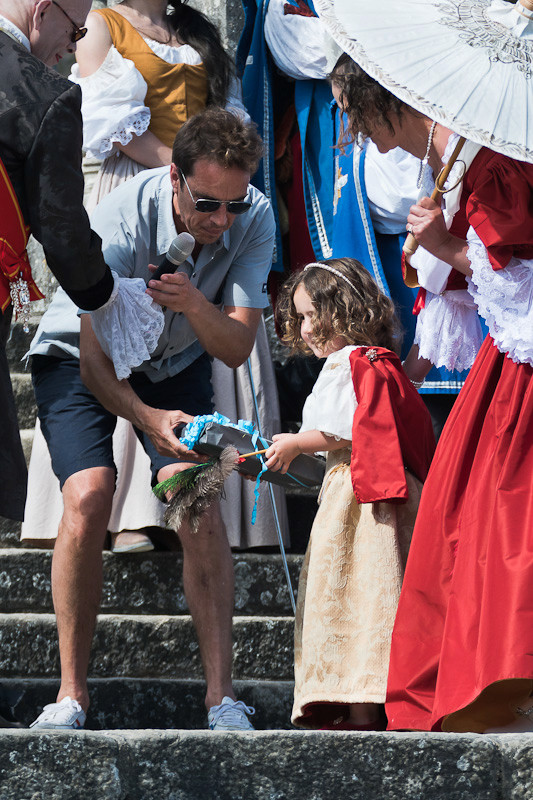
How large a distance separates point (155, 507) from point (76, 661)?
3.81ft

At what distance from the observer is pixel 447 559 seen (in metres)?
2.74

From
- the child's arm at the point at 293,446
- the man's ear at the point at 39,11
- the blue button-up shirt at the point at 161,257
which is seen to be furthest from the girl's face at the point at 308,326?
the man's ear at the point at 39,11

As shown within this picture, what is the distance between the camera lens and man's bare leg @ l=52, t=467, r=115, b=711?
126 inches

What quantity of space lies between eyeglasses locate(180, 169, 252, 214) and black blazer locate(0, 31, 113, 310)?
0.69 m

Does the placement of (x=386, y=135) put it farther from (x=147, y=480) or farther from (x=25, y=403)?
(x=25, y=403)

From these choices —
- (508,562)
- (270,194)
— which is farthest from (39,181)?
(270,194)

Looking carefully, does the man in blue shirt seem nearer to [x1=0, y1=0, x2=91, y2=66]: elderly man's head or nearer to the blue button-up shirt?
the blue button-up shirt

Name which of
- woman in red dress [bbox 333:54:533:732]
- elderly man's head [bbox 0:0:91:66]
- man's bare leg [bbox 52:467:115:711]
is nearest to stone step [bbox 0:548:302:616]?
man's bare leg [bbox 52:467:115:711]

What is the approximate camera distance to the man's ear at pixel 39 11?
A: 283 cm

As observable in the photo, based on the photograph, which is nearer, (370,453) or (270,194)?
(370,453)

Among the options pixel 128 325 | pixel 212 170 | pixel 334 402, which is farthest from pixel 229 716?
pixel 212 170

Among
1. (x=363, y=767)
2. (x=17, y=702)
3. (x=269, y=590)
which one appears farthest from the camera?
(x=269, y=590)

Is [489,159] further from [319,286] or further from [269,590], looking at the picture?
[269,590]

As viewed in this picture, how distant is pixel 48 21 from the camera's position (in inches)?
113
